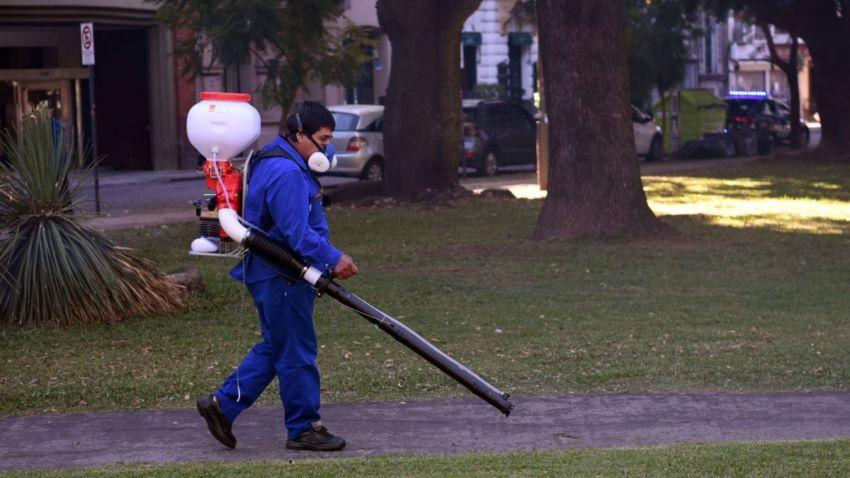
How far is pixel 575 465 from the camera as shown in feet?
20.5

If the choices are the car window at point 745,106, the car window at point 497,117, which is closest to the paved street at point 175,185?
the car window at point 497,117

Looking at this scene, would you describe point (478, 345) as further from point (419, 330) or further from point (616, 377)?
point (616, 377)

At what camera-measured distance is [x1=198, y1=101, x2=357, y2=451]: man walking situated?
6457 mm

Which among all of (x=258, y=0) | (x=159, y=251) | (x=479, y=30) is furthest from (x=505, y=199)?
(x=479, y=30)

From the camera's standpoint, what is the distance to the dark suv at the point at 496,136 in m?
29.0

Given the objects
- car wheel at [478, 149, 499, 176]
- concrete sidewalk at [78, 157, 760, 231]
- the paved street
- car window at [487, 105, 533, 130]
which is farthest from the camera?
car window at [487, 105, 533, 130]

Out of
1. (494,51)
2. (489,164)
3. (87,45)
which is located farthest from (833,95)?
(494,51)

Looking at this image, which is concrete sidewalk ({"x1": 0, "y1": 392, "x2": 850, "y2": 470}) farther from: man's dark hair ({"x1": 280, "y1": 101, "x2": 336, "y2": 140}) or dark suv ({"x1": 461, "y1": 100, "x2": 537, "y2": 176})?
dark suv ({"x1": 461, "y1": 100, "x2": 537, "y2": 176})

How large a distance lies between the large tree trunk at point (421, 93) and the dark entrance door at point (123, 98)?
45.2ft

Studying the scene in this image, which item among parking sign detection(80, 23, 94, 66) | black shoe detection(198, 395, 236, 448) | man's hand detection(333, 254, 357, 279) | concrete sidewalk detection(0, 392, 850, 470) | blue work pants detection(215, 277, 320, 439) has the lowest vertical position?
concrete sidewalk detection(0, 392, 850, 470)

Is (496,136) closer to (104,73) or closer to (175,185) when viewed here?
(175,185)

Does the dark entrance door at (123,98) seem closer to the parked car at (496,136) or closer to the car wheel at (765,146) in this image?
the parked car at (496,136)

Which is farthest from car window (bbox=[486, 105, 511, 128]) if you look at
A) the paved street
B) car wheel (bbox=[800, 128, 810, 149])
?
car wheel (bbox=[800, 128, 810, 149])

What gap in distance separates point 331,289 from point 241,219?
61 centimetres
